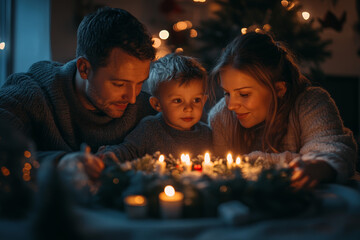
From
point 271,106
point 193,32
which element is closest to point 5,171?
point 271,106

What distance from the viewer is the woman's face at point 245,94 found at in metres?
1.57

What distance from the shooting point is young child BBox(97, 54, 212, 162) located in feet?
5.41

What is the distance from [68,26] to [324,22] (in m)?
2.48

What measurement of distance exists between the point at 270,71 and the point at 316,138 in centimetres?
38

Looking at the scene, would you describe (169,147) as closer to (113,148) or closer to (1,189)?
(113,148)

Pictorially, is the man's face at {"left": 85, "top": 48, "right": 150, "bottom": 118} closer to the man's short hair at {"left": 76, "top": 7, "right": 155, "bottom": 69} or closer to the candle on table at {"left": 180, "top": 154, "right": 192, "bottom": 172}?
the man's short hair at {"left": 76, "top": 7, "right": 155, "bottom": 69}

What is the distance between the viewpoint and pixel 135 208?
2.74 ft

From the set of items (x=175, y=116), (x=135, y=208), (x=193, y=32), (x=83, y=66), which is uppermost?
(x=193, y=32)

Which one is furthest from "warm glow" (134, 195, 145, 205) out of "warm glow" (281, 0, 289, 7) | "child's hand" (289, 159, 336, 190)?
"warm glow" (281, 0, 289, 7)

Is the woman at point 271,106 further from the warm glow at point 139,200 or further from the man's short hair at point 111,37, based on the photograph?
the warm glow at point 139,200

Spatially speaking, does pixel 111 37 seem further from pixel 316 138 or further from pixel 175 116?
pixel 316 138

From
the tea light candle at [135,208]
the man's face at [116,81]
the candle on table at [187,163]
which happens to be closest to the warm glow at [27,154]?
the tea light candle at [135,208]

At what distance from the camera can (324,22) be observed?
10.6 feet

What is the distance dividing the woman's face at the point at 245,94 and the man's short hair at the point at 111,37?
40 cm
